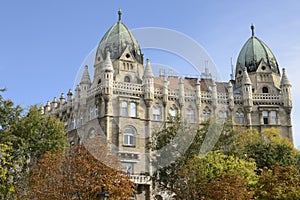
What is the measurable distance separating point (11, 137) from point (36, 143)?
275 cm

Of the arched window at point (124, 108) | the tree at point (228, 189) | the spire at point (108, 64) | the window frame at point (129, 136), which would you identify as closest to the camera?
the tree at point (228, 189)

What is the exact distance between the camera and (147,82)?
6450cm

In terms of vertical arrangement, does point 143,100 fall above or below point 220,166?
above

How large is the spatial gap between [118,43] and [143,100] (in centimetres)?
965

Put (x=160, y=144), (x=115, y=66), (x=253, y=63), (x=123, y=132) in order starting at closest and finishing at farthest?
(x=160, y=144) → (x=123, y=132) → (x=115, y=66) → (x=253, y=63)

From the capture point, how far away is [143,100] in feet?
211

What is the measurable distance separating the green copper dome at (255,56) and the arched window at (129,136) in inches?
938

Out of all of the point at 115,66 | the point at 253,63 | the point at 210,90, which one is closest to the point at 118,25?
the point at 115,66

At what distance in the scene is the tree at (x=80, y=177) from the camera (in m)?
38.7

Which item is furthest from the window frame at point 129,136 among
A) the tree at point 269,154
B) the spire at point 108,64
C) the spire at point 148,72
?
the tree at point 269,154

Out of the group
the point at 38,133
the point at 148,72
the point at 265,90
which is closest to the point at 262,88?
the point at 265,90

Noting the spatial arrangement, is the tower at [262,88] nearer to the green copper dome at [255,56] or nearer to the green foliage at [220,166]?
the green copper dome at [255,56]

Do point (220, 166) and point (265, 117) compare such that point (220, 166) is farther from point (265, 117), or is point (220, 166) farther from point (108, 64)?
point (265, 117)

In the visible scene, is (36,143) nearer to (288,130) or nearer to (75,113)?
A: (75,113)
